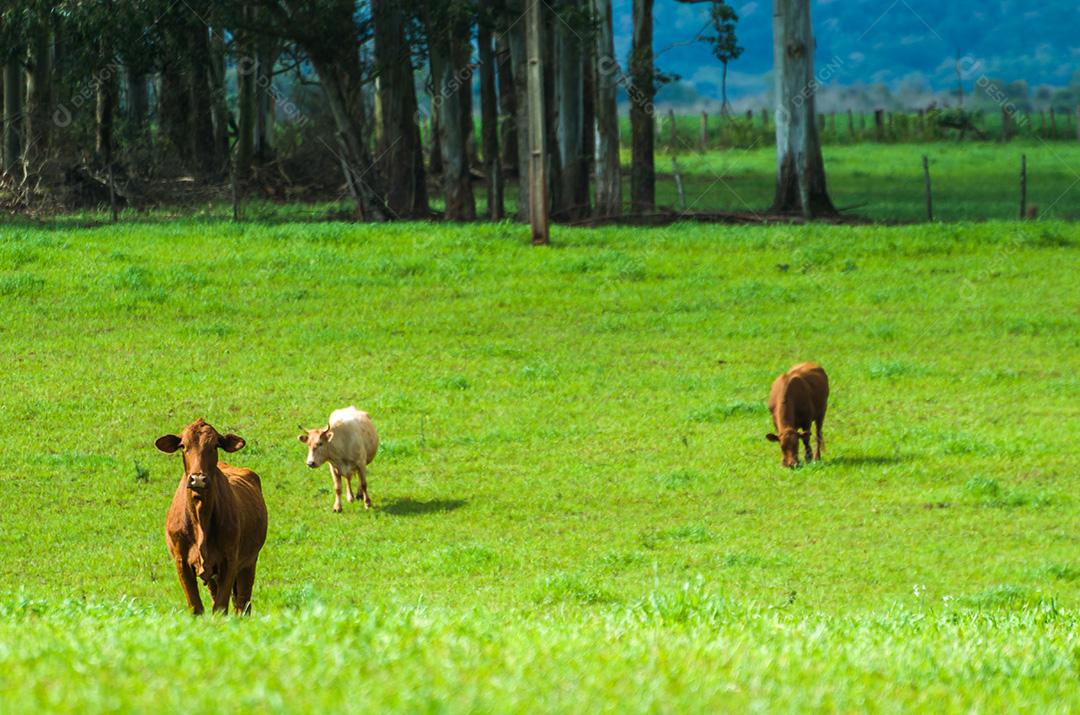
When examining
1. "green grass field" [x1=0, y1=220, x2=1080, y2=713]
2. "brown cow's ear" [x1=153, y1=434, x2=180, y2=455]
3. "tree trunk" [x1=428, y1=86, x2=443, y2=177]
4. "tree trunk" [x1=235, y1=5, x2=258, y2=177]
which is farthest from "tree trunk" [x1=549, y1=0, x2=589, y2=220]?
"brown cow's ear" [x1=153, y1=434, x2=180, y2=455]

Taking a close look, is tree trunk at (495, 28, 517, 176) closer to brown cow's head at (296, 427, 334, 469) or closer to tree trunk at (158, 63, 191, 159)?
tree trunk at (158, 63, 191, 159)

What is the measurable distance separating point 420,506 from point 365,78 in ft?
88.0

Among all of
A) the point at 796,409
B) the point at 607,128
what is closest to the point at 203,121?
the point at 607,128

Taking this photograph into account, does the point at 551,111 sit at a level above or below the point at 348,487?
above

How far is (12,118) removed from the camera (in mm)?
42094

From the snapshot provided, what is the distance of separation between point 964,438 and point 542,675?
13.4 metres

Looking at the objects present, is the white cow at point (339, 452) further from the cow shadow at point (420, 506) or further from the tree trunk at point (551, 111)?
the tree trunk at point (551, 111)

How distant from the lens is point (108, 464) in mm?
17812

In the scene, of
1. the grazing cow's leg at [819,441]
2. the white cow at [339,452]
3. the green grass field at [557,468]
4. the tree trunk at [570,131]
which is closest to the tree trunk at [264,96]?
the tree trunk at [570,131]

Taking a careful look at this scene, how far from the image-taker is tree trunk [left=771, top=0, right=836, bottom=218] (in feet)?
125

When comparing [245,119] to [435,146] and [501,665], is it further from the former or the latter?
[501,665]

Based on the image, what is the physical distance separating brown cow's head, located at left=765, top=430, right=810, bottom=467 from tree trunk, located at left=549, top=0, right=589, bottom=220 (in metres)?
22.7

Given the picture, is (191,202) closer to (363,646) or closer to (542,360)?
(542,360)

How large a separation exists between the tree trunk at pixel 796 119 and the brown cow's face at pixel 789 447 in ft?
67.3
